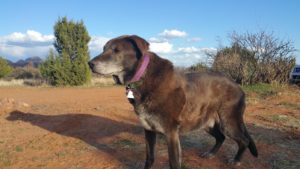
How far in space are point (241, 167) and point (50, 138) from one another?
3.80 m

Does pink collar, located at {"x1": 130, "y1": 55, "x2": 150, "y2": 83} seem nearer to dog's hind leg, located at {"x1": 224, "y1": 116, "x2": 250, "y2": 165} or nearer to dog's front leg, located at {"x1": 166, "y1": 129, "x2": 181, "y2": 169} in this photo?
dog's front leg, located at {"x1": 166, "y1": 129, "x2": 181, "y2": 169}

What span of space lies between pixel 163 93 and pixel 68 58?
19.2 metres

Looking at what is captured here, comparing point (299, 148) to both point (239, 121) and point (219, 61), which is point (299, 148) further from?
point (219, 61)

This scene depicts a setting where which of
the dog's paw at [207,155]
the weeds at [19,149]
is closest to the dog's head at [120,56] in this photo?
the dog's paw at [207,155]

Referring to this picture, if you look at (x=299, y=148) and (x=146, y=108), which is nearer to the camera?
(x=146, y=108)

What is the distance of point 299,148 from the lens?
7113 millimetres

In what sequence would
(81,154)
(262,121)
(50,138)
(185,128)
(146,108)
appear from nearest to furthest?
(146,108) → (185,128) → (81,154) → (50,138) → (262,121)

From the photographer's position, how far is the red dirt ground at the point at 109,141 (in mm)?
6375

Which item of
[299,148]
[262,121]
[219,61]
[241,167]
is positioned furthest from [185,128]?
[219,61]

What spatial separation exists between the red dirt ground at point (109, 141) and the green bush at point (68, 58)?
1222 centimetres

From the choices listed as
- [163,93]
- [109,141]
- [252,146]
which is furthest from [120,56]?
[109,141]

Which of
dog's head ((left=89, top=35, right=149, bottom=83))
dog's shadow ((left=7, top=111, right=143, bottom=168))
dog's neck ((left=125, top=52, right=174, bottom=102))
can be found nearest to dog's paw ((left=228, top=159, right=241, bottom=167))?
dog's shadow ((left=7, top=111, right=143, bottom=168))

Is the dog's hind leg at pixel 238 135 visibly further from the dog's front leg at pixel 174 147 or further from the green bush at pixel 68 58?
the green bush at pixel 68 58

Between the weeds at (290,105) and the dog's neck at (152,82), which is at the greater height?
the dog's neck at (152,82)
